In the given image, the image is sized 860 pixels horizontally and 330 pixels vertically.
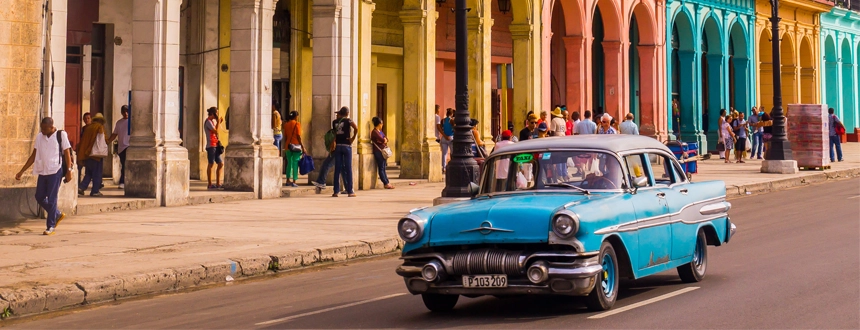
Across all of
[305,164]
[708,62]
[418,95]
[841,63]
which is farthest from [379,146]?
[841,63]

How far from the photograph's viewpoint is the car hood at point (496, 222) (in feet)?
27.3

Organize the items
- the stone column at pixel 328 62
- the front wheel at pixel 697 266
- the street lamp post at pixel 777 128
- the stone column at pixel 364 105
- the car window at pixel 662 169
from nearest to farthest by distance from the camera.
A: the car window at pixel 662 169 → the front wheel at pixel 697 266 → the stone column at pixel 328 62 → the stone column at pixel 364 105 → the street lamp post at pixel 777 128

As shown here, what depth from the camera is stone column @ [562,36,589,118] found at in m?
34.7

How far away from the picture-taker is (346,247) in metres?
13.5

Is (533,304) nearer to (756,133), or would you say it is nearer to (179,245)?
(179,245)

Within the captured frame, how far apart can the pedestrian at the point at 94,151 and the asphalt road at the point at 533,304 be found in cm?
818

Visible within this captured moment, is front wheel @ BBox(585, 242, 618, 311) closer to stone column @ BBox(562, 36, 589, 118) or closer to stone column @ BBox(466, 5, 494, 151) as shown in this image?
stone column @ BBox(466, 5, 494, 151)

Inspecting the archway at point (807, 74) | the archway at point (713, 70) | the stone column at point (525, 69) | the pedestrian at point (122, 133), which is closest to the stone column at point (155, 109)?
the pedestrian at point (122, 133)

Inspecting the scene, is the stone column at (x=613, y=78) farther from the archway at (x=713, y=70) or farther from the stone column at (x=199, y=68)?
the stone column at (x=199, y=68)

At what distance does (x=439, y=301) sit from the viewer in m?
8.89

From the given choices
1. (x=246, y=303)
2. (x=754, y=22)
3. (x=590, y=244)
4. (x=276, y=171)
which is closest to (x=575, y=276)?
(x=590, y=244)

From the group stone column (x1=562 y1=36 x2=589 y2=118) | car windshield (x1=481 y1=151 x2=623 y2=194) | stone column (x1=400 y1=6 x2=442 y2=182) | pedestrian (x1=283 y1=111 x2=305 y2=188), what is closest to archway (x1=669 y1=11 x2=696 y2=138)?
stone column (x1=562 y1=36 x2=589 y2=118)

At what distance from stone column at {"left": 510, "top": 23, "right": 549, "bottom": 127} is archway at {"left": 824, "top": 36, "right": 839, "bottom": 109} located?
30673mm

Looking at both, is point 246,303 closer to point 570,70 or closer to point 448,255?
point 448,255
